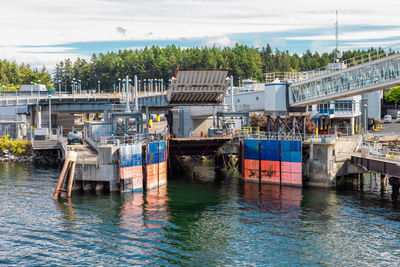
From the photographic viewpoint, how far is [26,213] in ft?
157

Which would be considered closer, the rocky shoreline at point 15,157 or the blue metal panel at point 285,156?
the blue metal panel at point 285,156

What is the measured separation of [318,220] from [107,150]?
24.4m

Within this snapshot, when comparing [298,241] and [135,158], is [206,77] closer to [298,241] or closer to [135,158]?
[135,158]

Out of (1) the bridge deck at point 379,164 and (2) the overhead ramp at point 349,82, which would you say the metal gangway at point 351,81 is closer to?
(2) the overhead ramp at point 349,82

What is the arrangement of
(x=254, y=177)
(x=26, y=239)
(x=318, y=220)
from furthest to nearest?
(x=254, y=177), (x=318, y=220), (x=26, y=239)

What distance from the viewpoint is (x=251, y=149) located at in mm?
65438

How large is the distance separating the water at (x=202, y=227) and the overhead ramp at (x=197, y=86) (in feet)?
44.4

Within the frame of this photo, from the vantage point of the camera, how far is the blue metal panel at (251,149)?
6512cm

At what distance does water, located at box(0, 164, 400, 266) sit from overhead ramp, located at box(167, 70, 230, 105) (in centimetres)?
1355

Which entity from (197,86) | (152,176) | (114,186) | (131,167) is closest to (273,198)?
(152,176)

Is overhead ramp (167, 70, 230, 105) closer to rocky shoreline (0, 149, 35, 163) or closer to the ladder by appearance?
the ladder

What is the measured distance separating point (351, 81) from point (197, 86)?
19.3 m

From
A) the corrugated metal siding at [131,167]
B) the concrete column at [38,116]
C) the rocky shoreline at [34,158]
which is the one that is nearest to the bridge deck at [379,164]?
the corrugated metal siding at [131,167]

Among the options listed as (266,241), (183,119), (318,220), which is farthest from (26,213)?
(183,119)
